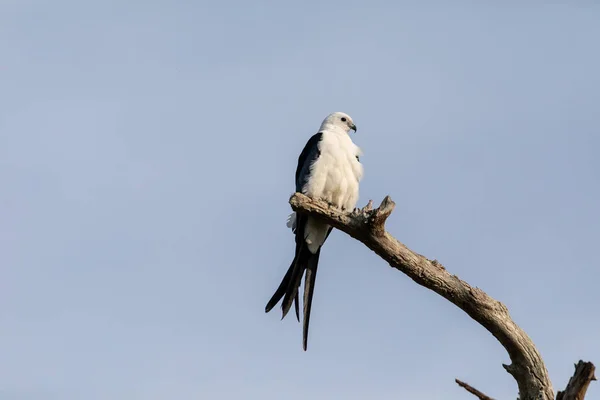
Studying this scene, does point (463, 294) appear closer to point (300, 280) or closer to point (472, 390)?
point (472, 390)

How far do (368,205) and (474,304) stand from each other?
37.5 inches

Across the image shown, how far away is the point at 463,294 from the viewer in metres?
5.52

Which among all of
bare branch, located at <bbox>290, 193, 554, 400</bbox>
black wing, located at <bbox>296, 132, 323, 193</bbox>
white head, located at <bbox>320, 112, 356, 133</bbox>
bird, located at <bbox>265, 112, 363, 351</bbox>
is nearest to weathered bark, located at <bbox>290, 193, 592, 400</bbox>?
bare branch, located at <bbox>290, 193, 554, 400</bbox>

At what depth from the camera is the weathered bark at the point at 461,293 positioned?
5363 millimetres

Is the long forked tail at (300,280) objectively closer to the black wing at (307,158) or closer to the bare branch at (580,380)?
the black wing at (307,158)

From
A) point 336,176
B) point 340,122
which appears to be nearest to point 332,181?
point 336,176

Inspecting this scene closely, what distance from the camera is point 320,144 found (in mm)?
7680

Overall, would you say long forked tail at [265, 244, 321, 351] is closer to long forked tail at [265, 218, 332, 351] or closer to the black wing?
long forked tail at [265, 218, 332, 351]

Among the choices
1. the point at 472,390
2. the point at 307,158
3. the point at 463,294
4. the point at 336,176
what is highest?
the point at 307,158

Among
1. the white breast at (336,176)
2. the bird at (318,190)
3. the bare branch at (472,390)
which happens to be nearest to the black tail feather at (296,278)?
the bird at (318,190)

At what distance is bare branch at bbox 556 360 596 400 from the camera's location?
15.4ft

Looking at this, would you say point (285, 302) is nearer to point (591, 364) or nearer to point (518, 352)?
point (518, 352)

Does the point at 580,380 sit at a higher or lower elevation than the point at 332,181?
lower

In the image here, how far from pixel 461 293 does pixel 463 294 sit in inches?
0.6
